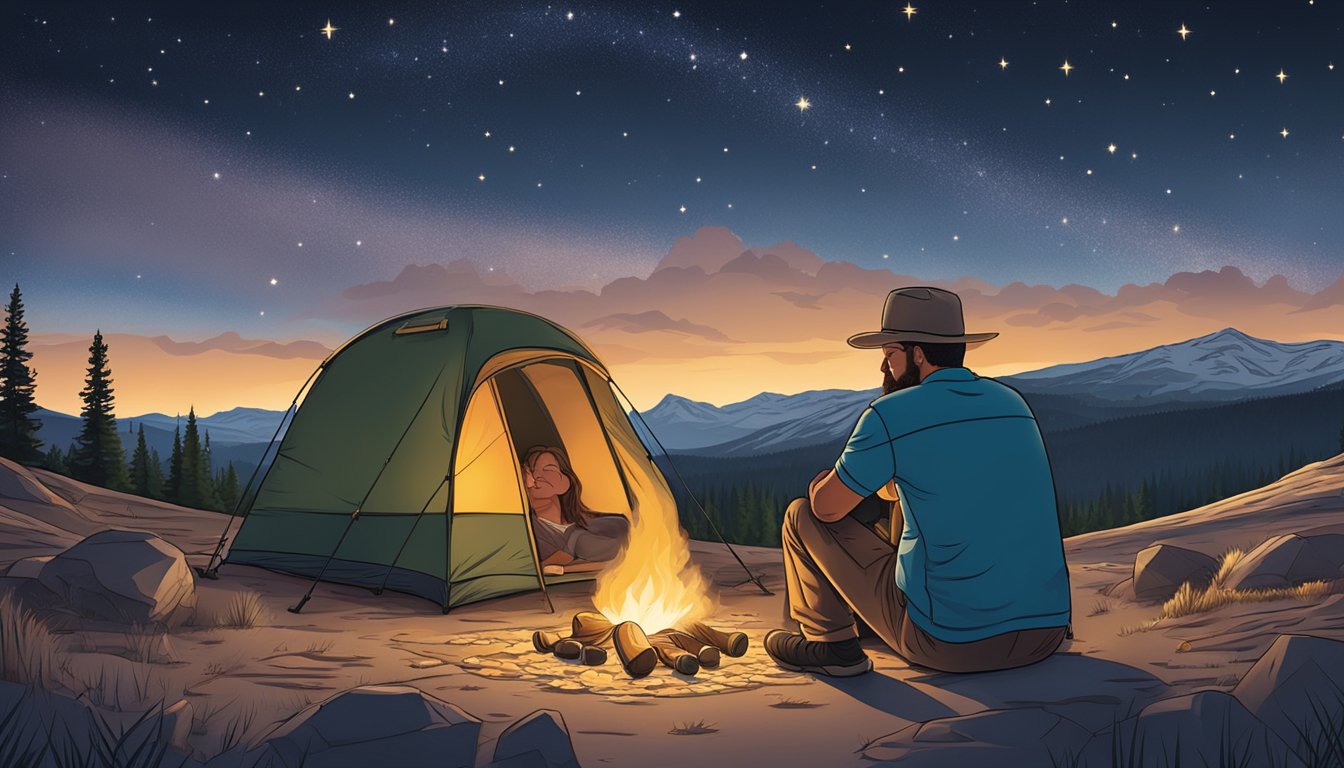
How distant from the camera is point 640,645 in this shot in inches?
227

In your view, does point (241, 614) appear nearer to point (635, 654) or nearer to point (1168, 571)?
point (635, 654)

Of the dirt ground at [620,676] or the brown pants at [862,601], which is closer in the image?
the dirt ground at [620,676]

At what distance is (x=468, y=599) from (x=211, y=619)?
200cm

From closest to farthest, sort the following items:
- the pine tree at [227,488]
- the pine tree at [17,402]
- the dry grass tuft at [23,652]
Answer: the dry grass tuft at [23,652]
the pine tree at [17,402]
the pine tree at [227,488]

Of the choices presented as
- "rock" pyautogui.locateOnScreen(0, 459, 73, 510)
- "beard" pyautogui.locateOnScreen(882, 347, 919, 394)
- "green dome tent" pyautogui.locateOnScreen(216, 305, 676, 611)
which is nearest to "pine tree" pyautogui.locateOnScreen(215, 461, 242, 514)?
"rock" pyautogui.locateOnScreen(0, 459, 73, 510)

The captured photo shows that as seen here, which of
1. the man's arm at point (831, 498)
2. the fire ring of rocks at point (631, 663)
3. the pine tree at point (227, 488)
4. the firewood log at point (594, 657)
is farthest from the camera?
the pine tree at point (227, 488)

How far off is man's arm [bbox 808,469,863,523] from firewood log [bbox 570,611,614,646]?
205 cm

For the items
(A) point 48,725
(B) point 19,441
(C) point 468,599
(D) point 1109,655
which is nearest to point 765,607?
(C) point 468,599

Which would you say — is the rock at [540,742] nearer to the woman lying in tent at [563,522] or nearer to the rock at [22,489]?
the woman lying in tent at [563,522]

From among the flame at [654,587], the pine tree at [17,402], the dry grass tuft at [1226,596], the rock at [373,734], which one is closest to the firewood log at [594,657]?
→ the flame at [654,587]

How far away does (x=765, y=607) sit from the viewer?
8.47 m

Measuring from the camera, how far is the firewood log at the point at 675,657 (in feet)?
18.9

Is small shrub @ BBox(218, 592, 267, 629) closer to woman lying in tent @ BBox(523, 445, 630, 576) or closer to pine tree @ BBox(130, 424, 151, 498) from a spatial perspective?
woman lying in tent @ BBox(523, 445, 630, 576)

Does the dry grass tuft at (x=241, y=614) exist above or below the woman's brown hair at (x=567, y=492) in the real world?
below
